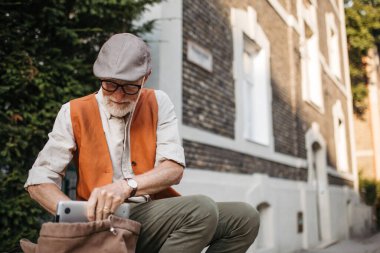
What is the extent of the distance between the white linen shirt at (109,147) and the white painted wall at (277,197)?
9.00 ft

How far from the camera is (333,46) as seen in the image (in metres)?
14.2

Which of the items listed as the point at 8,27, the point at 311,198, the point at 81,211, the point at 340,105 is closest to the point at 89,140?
the point at 81,211

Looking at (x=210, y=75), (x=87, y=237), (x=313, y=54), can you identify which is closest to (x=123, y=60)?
(x=87, y=237)

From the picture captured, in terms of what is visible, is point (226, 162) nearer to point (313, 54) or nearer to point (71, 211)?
point (71, 211)

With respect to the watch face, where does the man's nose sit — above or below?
above

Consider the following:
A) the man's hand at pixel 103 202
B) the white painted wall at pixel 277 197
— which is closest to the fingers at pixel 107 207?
the man's hand at pixel 103 202

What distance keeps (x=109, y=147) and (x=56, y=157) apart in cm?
24

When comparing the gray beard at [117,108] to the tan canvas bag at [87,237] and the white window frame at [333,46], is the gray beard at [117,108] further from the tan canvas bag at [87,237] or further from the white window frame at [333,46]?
the white window frame at [333,46]

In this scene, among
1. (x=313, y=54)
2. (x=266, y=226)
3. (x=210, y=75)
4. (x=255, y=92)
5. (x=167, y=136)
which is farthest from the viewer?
(x=313, y=54)

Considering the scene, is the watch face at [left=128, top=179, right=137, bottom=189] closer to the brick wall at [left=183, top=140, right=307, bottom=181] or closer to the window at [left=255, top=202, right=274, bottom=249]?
the brick wall at [left=183, top=140, right=307, bottom=181]

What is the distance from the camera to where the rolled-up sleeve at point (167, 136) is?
1.96 meters

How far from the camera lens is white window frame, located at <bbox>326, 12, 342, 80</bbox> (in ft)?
44.5

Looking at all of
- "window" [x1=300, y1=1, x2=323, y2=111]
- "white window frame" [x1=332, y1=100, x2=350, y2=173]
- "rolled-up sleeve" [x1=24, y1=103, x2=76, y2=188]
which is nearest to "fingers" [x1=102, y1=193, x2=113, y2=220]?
"rolled-up sleeve" [x1=24, y1=103, x2=76, y2=188]

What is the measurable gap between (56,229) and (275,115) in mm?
7054
